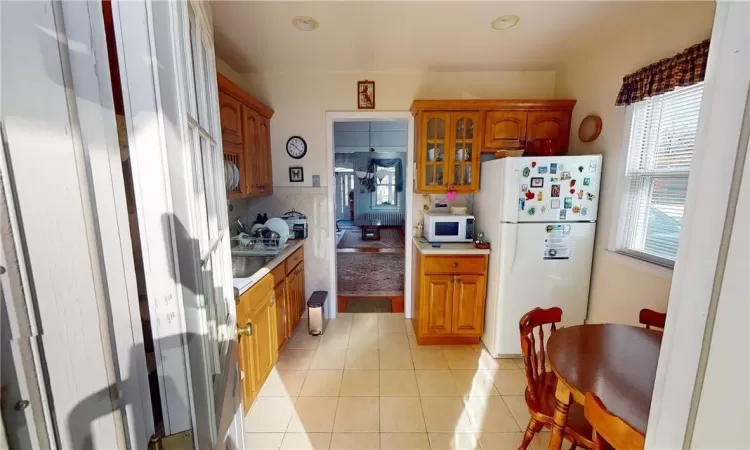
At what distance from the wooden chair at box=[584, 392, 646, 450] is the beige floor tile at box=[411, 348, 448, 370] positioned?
1489 millimetres

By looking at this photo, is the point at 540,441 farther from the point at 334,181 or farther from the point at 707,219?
the point at 334,181

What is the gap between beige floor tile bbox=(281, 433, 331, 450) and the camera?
1.61m

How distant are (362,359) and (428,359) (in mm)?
551

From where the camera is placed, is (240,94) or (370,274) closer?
(240,94)

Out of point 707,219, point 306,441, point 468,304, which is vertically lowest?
point 306,441

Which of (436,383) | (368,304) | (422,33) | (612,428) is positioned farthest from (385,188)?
(612,428)

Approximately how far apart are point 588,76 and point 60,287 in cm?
316

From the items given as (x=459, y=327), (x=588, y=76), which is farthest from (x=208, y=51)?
(x=588, y=76)

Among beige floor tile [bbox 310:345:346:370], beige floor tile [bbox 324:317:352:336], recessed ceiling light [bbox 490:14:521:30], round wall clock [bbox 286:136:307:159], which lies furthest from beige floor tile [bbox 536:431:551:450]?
round wall clock [bbox 286:136:307:159]

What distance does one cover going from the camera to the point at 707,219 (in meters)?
0.39

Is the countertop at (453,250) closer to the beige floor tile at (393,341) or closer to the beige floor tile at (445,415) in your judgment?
the beige floor tile at (393,341)

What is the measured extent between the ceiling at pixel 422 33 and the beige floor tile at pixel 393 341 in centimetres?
251

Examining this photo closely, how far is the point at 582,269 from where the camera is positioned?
7.33 feet

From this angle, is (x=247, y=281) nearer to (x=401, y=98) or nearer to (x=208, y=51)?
(x=208, y=51)
